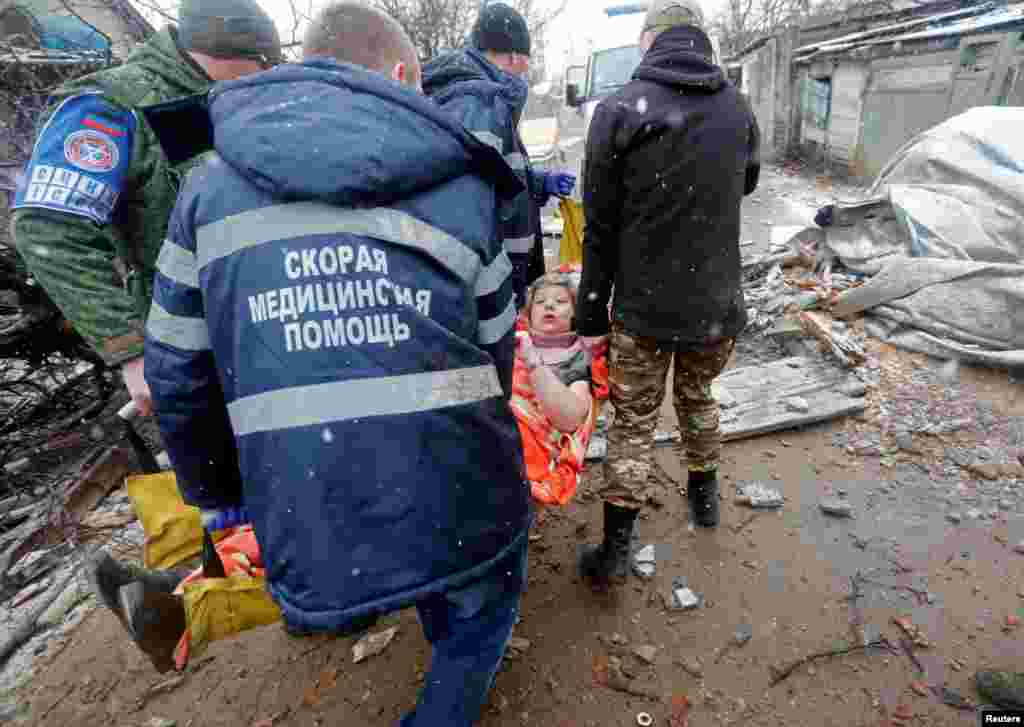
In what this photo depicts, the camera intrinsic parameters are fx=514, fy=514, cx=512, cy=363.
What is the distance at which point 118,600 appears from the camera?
1.46 metres

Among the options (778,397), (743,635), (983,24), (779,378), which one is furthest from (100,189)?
(983,24)

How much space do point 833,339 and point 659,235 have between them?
2.52 meters

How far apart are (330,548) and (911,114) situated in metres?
9.81

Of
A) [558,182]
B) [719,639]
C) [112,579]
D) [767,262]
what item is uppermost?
[558,182]

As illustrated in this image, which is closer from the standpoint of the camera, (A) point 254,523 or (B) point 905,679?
(A) point 254,523

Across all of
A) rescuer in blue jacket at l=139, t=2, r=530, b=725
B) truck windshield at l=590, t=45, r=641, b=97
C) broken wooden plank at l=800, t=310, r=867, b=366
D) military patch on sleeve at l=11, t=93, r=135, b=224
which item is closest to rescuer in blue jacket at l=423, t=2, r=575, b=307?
rescuer in blue jacket at l=139, t=2, r=530, b=725

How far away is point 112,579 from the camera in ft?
4.91

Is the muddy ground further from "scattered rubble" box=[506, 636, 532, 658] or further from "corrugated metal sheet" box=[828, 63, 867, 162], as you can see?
"corrugated metal sheet" box=[828, 63, 867, 162]

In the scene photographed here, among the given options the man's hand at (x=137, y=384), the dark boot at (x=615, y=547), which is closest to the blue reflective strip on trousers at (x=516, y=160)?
the dark boot at (x=615, y=547)

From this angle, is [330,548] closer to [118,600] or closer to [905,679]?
[118,600]

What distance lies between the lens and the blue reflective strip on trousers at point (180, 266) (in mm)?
1125

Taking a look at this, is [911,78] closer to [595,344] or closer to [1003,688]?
[595,344]

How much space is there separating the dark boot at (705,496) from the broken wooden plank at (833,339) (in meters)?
1.71

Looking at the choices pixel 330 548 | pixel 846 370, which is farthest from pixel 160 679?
pixel 846 370
